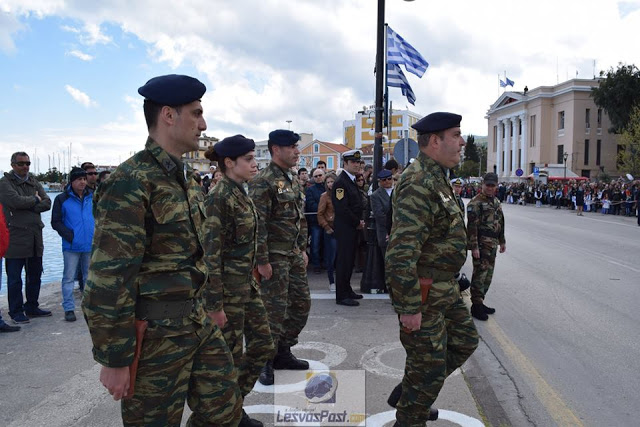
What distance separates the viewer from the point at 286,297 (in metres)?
4.49

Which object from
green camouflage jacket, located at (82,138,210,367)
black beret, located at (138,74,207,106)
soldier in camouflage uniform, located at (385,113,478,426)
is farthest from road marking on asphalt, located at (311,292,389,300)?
black beret, located at (138,74,207,106)

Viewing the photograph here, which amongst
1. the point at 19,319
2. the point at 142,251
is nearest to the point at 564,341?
the point at 142,251

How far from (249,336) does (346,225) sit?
159 inches

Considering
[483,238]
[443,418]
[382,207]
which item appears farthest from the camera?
[382,207]

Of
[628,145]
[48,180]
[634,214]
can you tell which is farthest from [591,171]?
[48,180]

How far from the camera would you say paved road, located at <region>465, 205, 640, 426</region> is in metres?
4.06

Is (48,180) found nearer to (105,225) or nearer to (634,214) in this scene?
(634,214)

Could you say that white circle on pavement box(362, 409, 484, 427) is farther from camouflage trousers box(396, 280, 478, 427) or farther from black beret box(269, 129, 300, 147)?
black beret box(269, 129, 300, 147)

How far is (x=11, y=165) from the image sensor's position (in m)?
6.51

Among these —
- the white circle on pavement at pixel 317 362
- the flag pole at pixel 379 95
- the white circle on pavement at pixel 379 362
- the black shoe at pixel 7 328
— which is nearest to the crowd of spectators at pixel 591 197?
the flag pole at pixel 379 95

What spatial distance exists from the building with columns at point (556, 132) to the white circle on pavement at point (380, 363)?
64473 mm

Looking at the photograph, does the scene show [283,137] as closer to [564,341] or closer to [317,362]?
[317,362]

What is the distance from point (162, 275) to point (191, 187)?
0.49 metres

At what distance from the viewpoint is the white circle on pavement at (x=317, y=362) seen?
4288 millimetres
